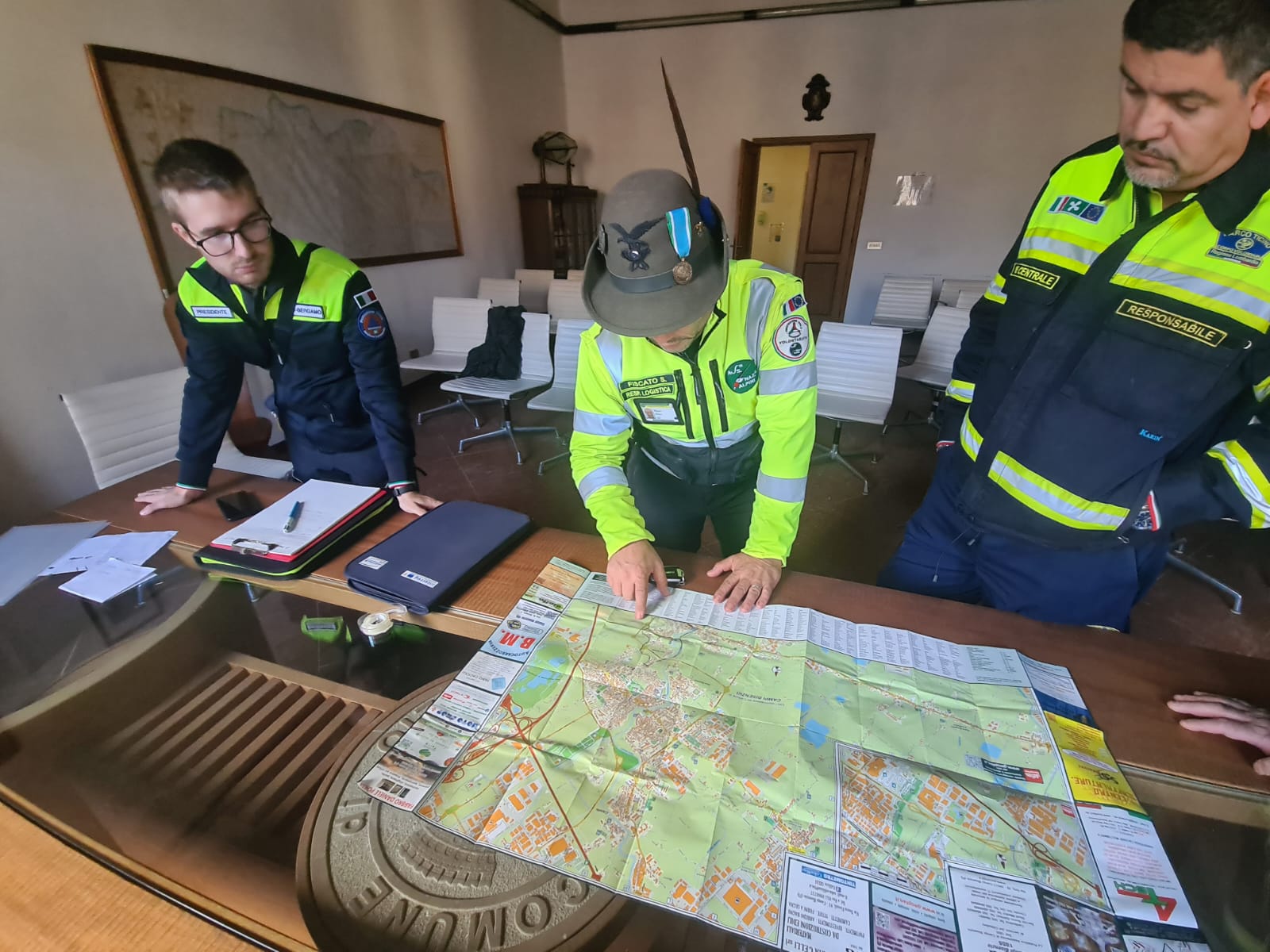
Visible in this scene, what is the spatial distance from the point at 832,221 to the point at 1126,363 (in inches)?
235

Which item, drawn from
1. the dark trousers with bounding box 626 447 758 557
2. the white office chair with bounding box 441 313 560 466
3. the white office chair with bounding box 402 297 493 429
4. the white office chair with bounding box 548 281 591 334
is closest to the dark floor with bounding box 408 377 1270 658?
the white office chair with bounding box 441 313 560 466

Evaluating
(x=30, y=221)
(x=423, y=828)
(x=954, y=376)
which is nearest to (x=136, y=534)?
(x=423, y=828)

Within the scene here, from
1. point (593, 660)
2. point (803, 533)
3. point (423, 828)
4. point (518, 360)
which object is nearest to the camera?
point (423, 828)

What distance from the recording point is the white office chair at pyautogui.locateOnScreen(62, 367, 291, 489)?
1856mm

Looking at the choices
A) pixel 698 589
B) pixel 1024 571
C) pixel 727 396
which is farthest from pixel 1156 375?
pixel 698 589

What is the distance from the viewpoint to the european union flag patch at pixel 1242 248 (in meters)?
0.77

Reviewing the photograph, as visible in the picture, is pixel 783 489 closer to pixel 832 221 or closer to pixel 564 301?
pixel 564 301

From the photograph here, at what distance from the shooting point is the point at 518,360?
3689 mm

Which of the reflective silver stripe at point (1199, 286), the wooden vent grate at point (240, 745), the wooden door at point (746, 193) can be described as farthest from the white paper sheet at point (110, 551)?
the wooden door at point (746, 193)

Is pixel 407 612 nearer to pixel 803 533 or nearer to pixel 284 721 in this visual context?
pixel 284 721

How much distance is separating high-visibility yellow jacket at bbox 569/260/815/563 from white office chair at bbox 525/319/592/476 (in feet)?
6.60

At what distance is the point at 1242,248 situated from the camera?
0.78m

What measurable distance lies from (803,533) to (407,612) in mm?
2164

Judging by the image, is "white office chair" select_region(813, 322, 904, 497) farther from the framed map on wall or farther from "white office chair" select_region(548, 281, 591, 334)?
the framed map on wall
